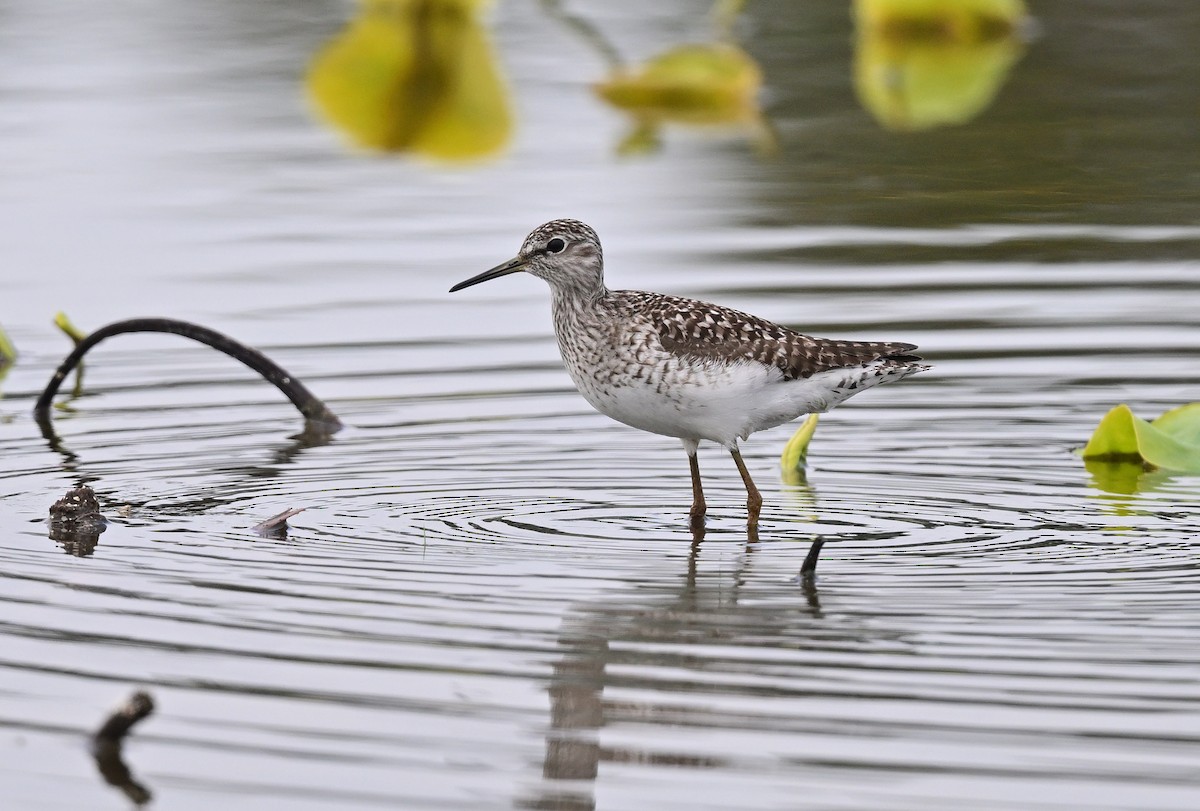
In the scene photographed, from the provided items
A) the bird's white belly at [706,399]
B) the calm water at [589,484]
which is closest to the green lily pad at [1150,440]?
the calm water at [589,484]

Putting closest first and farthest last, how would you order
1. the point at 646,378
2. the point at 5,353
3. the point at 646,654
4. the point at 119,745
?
the point at 119,745 < the point at 646,654 < the point at 646,378 < the point at 5,353

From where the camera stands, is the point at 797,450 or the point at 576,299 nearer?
the point at 576,299

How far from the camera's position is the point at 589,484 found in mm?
10031

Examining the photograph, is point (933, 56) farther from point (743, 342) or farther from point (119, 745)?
point (119, 745)

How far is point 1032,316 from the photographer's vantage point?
13500 millimetres

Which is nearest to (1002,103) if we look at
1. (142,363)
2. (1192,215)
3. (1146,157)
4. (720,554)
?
(1146,157)

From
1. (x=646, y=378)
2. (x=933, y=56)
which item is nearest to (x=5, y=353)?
(x=646, y=378)

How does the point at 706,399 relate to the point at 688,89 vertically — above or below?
below

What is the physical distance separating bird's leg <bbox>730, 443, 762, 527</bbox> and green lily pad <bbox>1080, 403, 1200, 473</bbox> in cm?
190

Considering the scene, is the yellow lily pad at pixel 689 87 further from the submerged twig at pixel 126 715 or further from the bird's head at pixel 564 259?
the submerged twig at pixel 126 715

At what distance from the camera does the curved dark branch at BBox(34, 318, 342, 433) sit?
11.5 metres

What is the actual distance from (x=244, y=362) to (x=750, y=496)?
3561 millimetres

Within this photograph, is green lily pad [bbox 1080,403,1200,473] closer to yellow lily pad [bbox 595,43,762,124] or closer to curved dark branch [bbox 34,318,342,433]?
curved dark branch [bbox 34,318,342,433]

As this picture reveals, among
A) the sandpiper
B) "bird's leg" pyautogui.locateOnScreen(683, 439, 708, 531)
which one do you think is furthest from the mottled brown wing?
"bird's leg" pyautogui.locateOnScreen(683, 439, 708, 531)
